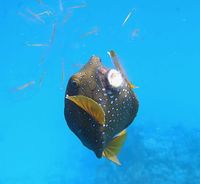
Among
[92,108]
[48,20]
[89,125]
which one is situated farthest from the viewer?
[48,20]

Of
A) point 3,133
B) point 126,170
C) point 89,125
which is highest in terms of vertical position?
point 3,133

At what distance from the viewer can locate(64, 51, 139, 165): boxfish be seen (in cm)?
212

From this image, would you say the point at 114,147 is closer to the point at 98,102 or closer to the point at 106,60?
the point at 98,102

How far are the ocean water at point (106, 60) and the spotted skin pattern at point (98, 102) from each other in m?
4.12

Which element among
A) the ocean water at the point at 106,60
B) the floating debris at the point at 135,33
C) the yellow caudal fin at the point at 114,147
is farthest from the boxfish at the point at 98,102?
the floating debris at the point at 135,33

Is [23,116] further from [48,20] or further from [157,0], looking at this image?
[157,0]

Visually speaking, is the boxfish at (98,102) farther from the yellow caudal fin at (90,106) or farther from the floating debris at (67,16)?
the floating debris at (67,16)

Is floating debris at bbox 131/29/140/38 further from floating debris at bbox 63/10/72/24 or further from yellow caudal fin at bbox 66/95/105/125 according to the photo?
yellow caudal fin at bbox 66/95/105/125

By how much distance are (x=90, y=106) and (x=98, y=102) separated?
0.10m

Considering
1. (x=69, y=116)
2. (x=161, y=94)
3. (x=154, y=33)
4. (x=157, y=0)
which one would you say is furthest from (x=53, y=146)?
(x=69, y=116)

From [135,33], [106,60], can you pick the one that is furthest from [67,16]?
[135,33]

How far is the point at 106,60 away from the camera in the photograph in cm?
627

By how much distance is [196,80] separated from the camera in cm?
690

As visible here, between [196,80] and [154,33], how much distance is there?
109 centimetres
